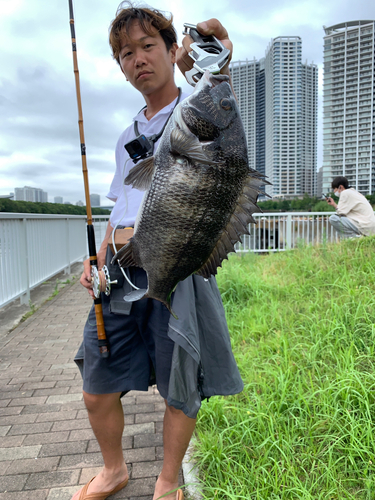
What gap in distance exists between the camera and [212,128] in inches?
47.5

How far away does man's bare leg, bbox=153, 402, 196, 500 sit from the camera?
1.82m

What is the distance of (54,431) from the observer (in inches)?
110

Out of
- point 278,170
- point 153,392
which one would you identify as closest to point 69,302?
point 153,392

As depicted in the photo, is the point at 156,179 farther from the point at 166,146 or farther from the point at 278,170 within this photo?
the point at 278,170

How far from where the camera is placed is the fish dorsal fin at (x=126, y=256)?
1.41 m

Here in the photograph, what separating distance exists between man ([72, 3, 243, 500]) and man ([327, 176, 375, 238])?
6.84 metres

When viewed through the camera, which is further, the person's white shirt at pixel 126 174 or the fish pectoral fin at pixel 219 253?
the person's white shirt at pixel 126 174

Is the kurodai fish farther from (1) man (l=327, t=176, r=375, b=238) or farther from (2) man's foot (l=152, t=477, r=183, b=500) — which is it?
(1) man (l=327, t=176, r=375, b=238)

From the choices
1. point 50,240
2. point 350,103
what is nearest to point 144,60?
point 50,240

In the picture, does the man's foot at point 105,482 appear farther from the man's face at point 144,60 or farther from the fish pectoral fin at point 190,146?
the man's face at point 144,60

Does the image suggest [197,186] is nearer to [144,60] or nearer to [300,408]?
[144,60]

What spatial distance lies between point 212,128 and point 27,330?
4.93 meters

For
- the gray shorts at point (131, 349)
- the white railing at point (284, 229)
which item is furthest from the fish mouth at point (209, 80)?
the white railing at point (284, 229)

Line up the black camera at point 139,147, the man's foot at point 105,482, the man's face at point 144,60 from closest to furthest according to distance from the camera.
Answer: the black camera at point 139,147 < the man's face at point 144,60 < the man's foot at point 105,482
